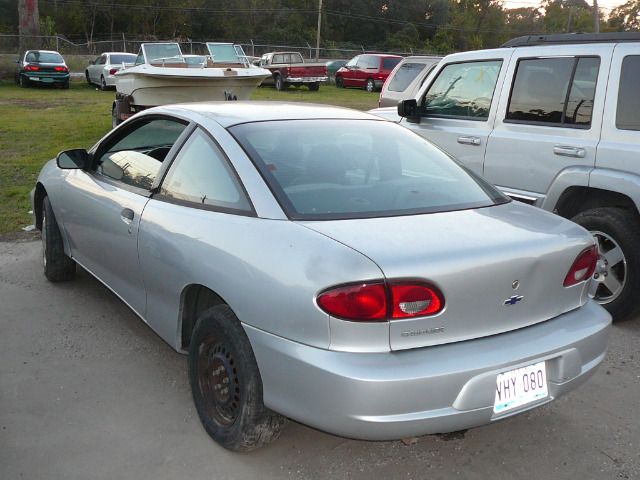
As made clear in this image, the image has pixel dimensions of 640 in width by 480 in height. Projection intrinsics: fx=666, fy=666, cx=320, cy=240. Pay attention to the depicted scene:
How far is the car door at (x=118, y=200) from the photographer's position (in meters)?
3.78

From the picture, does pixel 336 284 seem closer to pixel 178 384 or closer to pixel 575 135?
pixel 178 384

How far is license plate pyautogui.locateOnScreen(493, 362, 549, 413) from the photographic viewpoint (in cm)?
259

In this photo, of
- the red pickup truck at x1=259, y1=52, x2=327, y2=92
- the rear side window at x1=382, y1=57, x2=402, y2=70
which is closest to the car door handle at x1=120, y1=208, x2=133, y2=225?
the red pickup truck at x1=259, y1=52, x2=327, y2=92

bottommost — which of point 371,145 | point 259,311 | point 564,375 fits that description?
point 564,375

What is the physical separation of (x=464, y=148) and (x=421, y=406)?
3.62m

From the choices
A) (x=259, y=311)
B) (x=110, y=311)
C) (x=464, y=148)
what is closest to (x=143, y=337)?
(x=110, y=311)

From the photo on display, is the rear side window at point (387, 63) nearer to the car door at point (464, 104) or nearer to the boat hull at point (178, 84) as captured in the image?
the boat hull at point (178, 84)

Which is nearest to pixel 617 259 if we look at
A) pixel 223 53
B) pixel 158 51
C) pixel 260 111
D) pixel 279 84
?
pixel 260 111

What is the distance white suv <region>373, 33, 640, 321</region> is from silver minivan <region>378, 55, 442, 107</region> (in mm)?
4708

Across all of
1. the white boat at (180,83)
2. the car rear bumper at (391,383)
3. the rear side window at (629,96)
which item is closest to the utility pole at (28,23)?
the white boat at (180,83)

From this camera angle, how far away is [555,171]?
496cm

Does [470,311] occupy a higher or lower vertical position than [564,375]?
higher

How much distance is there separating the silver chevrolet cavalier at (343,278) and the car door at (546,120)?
159 centimetres

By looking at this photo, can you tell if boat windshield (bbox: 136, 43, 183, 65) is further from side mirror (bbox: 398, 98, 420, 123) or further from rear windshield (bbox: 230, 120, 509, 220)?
rear windshield (bbox: 230, 120, 509, 220)
